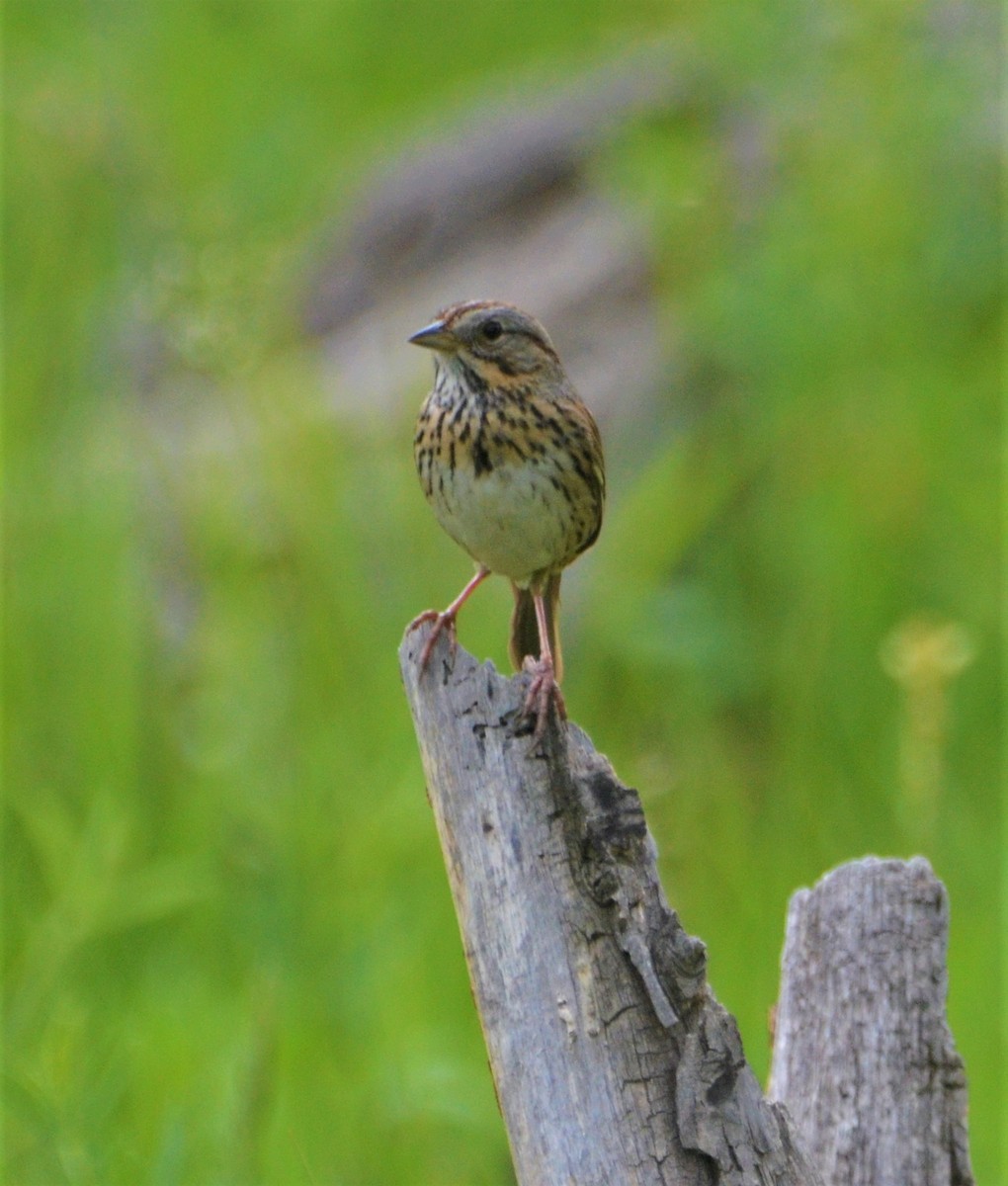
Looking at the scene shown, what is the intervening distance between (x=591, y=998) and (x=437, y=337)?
2.05 m

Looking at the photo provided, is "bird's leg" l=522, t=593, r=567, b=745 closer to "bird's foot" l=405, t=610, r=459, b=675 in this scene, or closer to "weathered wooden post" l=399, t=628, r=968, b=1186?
"weathered wooden post" l=399, t=628, r=968, b=1186

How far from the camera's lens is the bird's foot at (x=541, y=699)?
9.05ft

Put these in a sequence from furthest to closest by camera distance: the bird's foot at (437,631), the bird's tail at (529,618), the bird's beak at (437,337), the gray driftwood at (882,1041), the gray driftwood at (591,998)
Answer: the bird's tail at (529,618) < the bird's beak at (437,337) < the bird's foot at (437,631) < the gray driftwood at (882,1041) < the gray driftwood at (591,998)

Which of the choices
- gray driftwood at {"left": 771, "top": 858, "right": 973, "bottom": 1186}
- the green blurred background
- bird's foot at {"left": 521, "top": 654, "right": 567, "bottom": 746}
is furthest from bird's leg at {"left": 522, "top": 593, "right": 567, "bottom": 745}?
the green blurred background

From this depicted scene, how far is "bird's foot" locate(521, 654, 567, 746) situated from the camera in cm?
276

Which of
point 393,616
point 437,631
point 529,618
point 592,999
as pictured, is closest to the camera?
point 592,999

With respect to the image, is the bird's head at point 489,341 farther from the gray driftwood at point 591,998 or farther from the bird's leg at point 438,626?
the gray driftwood at point 591,998

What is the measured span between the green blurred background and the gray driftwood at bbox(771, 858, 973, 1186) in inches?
32.3

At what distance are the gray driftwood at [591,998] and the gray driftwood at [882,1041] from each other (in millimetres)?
392

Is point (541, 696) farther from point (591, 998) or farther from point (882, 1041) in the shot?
point (882, 1041)

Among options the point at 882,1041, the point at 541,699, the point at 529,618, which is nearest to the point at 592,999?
the point at 541,699

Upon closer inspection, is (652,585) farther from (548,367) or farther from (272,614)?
(548,367)

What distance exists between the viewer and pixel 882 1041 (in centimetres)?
295

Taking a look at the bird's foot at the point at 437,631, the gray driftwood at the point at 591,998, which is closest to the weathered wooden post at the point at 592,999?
the gray driftwood at the point at 591,998
